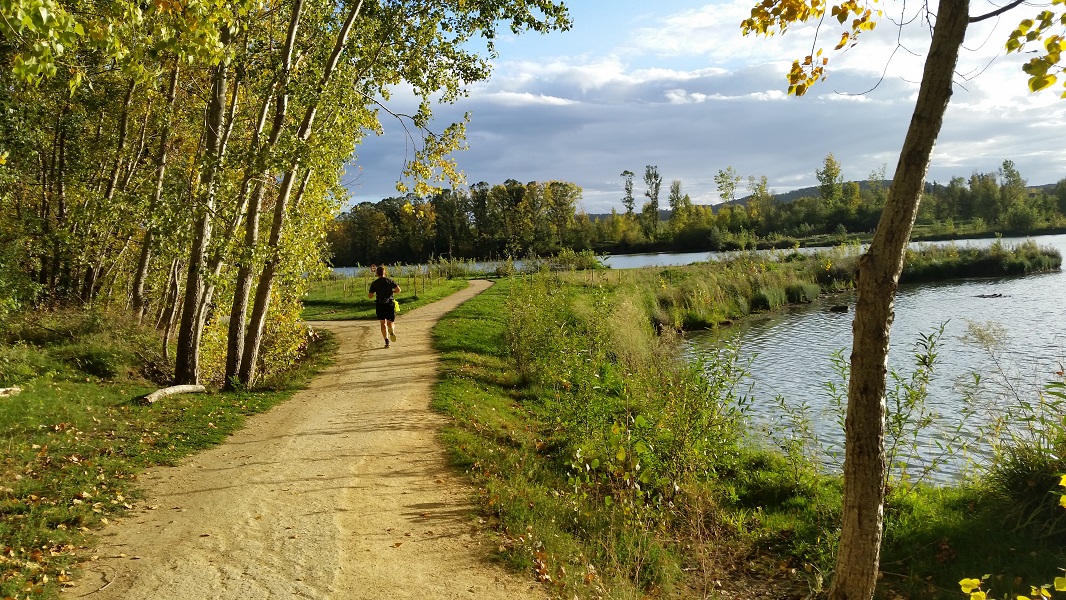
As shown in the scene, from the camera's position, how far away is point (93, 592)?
4.21 metres

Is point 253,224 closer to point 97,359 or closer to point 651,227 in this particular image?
point 97,359

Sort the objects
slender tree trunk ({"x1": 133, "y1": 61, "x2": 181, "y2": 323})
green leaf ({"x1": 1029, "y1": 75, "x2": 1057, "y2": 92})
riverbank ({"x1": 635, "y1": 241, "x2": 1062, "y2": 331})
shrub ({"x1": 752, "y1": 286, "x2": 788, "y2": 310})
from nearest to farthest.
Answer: green leaf ({"x1": 1029, "y1": 75, "x2": 1057, "y2": 92}) < slender tree trunk ({"x1": 133, "y1": 61, "x2": 181, "y2": 323}) < riverbank ({"x1": 635, "y1": 241, "x2": 1062, "y2": 331}) < shrub ({"x1": 752, "y1": 286, "x2": 788, "y2": 310})

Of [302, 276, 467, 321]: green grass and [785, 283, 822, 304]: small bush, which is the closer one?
[302, 276, 467, 321]: green grass

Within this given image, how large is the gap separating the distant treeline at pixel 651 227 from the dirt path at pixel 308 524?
1862 inches

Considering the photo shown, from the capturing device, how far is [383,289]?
13875 mm

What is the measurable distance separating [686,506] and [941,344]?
886 centimetres

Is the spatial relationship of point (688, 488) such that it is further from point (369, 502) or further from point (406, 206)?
point (406, 206)

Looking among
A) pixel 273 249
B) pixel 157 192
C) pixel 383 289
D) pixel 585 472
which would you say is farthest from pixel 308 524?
pixel 157 192

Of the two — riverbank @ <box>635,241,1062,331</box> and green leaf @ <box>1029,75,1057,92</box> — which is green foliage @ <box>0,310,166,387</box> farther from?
riverbank @ <box>635,241,1062,331</box>

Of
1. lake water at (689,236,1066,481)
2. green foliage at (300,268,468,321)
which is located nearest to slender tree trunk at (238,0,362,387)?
green foliage at (300,268,468,321)

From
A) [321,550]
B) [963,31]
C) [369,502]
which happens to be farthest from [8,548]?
[963,31]

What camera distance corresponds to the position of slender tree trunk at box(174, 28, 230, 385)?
947 centimetres

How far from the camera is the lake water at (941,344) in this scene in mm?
10523

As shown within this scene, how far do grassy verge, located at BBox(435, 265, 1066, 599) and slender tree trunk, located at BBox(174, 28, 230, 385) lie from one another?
426cm
